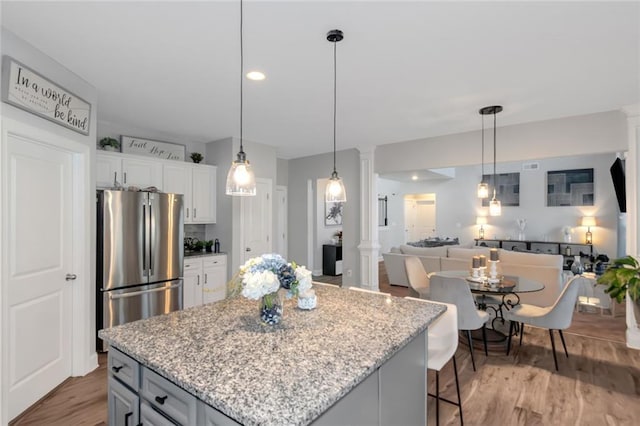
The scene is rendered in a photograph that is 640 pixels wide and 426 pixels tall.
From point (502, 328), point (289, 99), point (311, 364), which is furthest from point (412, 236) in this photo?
point (311, 364)

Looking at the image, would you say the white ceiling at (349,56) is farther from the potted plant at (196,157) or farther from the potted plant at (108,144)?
the potted plant at (196,157)

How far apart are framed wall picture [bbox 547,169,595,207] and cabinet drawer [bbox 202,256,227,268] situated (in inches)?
317

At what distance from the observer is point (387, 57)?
2430 mm

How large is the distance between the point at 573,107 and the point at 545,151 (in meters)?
0.63

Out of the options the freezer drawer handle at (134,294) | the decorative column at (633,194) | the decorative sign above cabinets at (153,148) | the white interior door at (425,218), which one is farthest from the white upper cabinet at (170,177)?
the white interior door at (425,218)

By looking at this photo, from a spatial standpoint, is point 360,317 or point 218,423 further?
point 360,317

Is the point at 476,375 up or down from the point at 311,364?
down

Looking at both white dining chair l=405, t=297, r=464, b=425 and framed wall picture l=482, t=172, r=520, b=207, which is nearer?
white dining chair l=405, t=297, r=464, b=425

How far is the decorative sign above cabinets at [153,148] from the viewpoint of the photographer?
4.22 meters

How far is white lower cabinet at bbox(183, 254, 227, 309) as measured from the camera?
4.29 metres

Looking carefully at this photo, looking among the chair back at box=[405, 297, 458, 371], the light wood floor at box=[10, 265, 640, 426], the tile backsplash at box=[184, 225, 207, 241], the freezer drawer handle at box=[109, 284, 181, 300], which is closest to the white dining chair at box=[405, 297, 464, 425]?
the chair back at box=[405, 297, 458, 371]

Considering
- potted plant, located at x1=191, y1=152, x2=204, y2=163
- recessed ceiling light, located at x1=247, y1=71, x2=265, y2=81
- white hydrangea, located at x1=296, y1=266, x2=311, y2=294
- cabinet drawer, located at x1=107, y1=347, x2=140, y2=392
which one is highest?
recessed ceiling light, located at x1=247, y1=71, x2=265, y2=81

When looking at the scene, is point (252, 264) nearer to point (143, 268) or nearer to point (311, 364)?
point (311, 364)

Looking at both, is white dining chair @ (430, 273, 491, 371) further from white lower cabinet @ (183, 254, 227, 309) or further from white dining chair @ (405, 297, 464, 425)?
white lower cabinet @ (183, 254, 227, 309)
